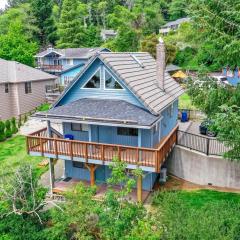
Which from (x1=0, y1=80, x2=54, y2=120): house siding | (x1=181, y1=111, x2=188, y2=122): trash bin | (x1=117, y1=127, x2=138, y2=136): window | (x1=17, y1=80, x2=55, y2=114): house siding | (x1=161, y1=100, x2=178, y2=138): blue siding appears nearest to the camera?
(x1=117, y1=127, x2=138, y2=136): window

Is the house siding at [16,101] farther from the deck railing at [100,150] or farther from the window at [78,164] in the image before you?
the window at [78,164]

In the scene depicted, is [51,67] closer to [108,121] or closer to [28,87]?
[28,87]

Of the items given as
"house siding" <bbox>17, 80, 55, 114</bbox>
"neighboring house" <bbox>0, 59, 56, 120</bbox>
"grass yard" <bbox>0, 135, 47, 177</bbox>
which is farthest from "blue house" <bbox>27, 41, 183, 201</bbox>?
"house siding" <bbox>17, 80, 55, 114</bbox>

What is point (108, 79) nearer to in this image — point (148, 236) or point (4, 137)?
point (148, 236)

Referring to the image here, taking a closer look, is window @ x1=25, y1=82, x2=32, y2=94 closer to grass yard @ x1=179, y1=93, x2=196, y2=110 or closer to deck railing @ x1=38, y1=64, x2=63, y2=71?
grass yard @ x1=179, y1=93, x2=196, y2=110

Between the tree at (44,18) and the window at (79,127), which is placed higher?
the tree at (44,18)

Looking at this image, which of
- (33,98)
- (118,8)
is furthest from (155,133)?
(118,8)

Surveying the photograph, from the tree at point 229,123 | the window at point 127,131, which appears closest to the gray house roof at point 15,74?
the window at point 127,131
